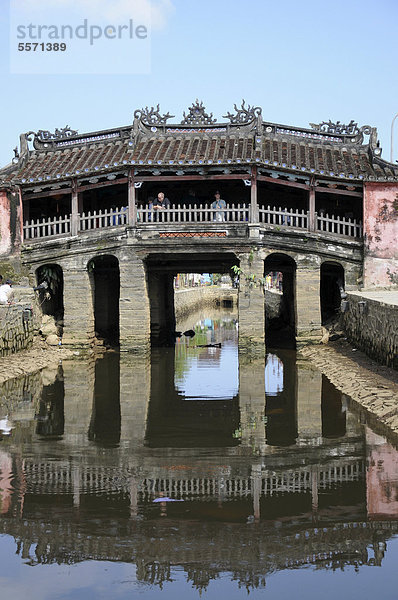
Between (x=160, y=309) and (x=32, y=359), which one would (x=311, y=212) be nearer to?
(x=160, y=309)

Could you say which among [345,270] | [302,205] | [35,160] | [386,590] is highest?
[35,160]

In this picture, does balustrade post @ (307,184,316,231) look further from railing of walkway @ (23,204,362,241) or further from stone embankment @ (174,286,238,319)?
stone embankment @ (174,286,238,319)

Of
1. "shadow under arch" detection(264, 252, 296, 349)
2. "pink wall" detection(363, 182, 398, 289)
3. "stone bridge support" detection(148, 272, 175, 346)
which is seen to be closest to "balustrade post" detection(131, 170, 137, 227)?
"stone bridge support" detection(148, 272, 175, 346)

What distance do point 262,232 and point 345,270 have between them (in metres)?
3.22

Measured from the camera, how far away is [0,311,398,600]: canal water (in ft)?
18.9

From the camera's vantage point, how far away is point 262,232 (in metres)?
22.0

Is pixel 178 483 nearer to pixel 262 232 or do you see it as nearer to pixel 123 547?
pixel 123 547

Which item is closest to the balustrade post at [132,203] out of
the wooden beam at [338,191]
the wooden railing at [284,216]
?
the wooden railing at [284,216]

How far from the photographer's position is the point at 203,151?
23.1m

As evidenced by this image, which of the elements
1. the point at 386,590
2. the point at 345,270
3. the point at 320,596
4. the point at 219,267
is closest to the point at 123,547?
the point at 320,596

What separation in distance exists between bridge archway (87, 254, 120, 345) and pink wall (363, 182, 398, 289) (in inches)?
360

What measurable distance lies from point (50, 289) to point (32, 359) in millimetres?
5915

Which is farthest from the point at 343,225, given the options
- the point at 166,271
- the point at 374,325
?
the point at 374,325

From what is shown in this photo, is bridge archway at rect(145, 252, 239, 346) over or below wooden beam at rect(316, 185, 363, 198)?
below
